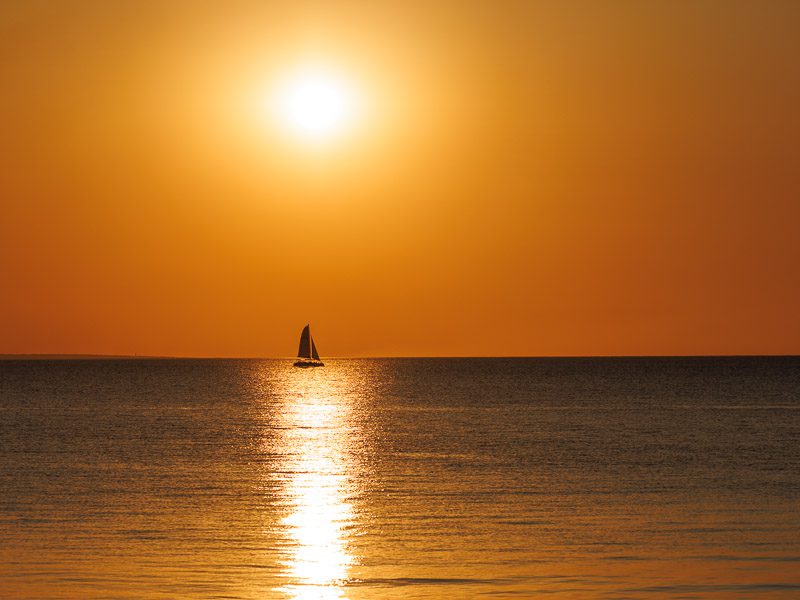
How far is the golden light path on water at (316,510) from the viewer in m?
29.6

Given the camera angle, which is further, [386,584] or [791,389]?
[791,389]

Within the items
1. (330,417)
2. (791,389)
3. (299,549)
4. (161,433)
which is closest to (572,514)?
(299,549)

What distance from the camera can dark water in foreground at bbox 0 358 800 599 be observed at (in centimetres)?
2978

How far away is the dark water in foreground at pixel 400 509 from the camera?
29781 mm

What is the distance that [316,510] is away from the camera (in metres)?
43.0

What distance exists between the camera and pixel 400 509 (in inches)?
1700

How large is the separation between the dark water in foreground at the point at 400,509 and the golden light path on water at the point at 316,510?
0.12 m

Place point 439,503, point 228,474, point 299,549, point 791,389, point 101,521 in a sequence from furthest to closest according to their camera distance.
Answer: point 791,389 < point 228,474 < point 439,503 < point 101,521 < point 299,549

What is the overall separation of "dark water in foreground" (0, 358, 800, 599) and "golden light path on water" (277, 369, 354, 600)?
122 millimetres

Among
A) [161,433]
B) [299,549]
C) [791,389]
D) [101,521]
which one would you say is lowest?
[299,549]

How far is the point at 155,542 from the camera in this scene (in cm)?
3544

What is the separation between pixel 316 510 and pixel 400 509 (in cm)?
280

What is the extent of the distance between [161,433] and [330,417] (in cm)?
2818

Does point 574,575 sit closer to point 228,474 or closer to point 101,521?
point 101,521
